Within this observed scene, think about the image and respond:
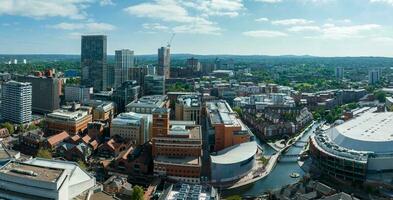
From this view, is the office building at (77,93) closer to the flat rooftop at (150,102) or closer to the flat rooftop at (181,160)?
the flat rooftop at (150,102)

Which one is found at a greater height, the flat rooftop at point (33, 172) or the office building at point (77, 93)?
the office building at point (77, 93)

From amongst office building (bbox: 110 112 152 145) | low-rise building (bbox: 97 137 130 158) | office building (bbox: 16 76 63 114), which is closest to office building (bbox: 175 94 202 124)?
office building (bbox: 110 112 152 145)

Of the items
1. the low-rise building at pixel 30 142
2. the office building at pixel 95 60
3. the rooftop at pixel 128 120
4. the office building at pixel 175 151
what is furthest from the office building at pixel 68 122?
the office building at pixel 95 60

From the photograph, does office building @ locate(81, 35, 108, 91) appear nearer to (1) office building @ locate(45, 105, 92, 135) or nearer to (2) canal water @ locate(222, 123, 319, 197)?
(1) office building @ locate(45, 105, 92, 135)

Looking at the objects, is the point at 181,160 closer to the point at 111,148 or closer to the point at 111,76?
the point at 111,148

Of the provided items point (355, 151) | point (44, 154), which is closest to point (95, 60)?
point (44, 154)

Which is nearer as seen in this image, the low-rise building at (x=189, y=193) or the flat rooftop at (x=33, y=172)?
the flat rooftop at (x=33, y=172)

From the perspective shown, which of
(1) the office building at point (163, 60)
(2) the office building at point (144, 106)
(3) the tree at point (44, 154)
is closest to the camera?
(3) the tree at point (44, 154)

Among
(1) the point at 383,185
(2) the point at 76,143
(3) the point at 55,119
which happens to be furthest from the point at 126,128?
(1) the point at 383,185
